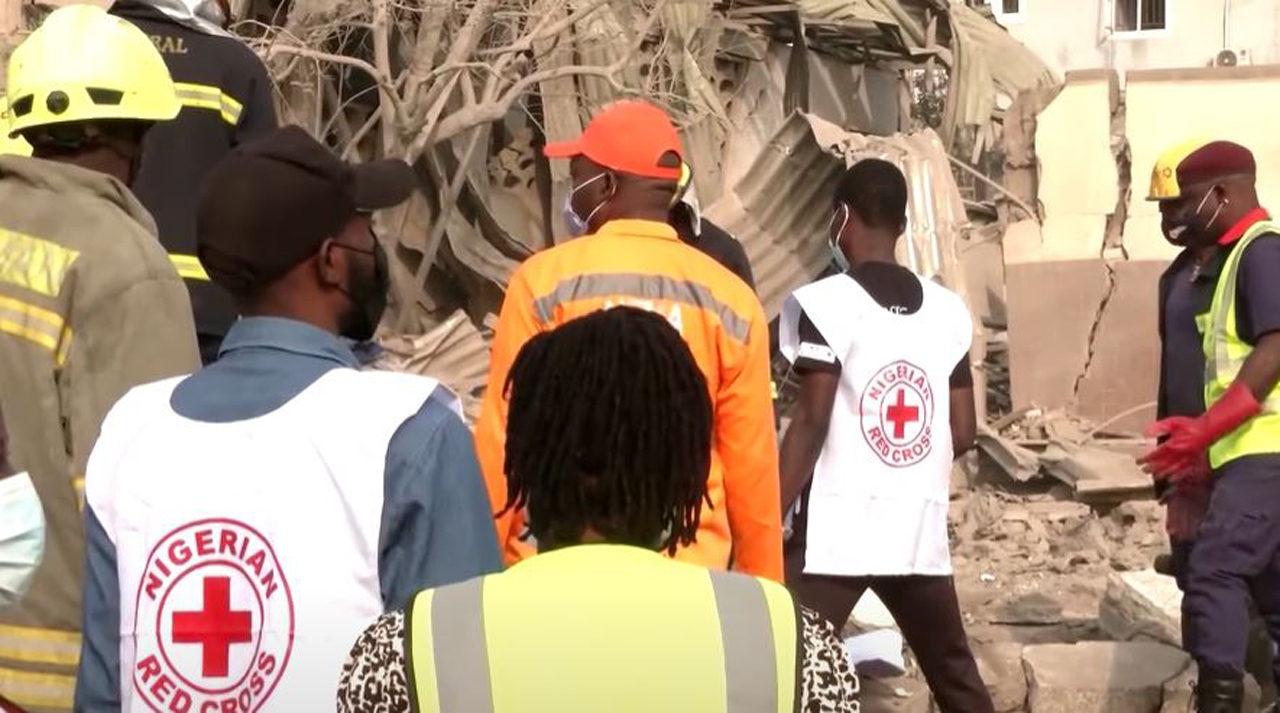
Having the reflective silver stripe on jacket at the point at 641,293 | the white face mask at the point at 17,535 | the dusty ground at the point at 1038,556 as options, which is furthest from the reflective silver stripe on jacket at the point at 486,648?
the dusty ground at the point at 1038,556

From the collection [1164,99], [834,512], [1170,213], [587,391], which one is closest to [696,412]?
[587,391]

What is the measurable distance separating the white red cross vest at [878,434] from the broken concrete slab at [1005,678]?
1.17m

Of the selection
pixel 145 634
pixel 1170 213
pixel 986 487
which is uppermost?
pixel 145 634

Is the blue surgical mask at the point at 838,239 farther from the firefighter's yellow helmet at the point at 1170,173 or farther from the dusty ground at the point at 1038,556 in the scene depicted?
the dusty ground at the point at 1038,556

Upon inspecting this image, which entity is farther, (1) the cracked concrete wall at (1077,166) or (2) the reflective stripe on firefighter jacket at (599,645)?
(1) the cracked concrete wall at (1077,166)

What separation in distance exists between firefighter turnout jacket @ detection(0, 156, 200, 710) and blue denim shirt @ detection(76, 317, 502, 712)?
0.32 metres

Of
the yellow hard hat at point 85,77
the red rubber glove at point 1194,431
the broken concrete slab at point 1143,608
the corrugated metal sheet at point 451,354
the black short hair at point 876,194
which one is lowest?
the corrugated metal sheet at point 451,354

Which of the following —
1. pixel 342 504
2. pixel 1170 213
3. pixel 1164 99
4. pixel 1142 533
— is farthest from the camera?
pixel 1164 99

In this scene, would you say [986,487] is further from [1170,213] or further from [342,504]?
[342,504]

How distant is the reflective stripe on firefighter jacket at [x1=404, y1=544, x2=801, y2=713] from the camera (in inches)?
75.9

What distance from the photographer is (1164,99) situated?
14766 millimetres

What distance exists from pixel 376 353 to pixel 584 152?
1.08 meters

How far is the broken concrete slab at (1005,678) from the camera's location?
629cm

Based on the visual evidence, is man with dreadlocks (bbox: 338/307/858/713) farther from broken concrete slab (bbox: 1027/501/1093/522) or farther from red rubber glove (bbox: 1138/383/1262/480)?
broken concrete slab (bbox: 1027/501/1093/522)
